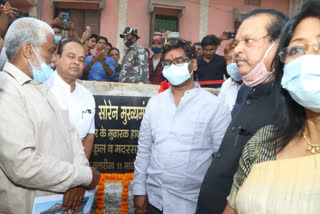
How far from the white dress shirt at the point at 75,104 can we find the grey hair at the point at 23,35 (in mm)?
955

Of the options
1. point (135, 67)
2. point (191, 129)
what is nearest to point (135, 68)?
point (135, 67)

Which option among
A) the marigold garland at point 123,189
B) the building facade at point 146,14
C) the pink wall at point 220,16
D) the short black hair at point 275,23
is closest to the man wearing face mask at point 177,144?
the short black hair at point 275,23

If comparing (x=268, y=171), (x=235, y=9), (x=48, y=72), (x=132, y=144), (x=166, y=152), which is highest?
(x=235, y=9)

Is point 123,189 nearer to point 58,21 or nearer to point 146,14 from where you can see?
point 58,21

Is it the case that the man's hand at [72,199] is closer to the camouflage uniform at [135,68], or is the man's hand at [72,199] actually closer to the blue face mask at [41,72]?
the blue face mask at [41,72]

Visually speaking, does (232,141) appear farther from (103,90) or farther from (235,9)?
(235,9)

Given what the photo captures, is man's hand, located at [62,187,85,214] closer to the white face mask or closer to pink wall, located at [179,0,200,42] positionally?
the white face mask

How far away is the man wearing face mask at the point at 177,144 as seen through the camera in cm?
215

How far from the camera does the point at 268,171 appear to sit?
3.58 feet

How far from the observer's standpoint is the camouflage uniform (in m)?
4.92

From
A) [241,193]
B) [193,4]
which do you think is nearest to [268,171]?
[241,193]

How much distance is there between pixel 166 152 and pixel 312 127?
1248mm

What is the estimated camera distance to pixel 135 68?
4965 millimetres

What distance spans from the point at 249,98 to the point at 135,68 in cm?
343
